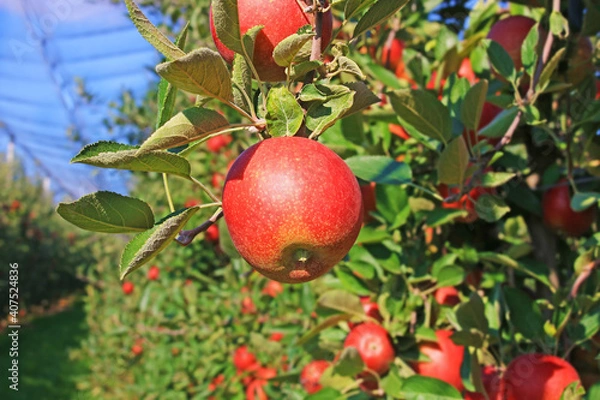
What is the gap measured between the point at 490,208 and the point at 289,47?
60 centimetres

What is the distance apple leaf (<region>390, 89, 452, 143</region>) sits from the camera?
89 centimetres

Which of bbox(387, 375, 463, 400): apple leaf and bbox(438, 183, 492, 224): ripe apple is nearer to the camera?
bbox(387, 375, 463, 400): apple leaf

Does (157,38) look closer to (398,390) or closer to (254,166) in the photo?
(254,166)

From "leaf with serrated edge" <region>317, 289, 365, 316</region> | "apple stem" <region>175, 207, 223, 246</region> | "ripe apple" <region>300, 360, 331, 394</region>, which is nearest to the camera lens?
"apple stem" <region>175, 207, 223, 246</region>

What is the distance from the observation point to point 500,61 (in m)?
1.00

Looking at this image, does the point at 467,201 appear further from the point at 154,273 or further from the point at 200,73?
the point at 154,273

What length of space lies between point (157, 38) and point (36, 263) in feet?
42.9

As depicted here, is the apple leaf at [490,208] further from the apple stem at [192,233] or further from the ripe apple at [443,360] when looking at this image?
the apple stem at [192,233]

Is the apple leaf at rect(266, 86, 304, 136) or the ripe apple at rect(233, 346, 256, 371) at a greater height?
the apple leaf at rect(266, 86, 304, 136)

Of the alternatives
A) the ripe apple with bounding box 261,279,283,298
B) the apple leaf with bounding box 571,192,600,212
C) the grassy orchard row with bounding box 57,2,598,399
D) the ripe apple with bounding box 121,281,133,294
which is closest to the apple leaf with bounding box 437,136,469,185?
the grassy orchard row with bounding box 57,2,598,399

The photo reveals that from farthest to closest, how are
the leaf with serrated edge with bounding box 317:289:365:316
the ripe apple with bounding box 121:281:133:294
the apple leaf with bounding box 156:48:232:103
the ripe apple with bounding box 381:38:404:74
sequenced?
the ripe apple with bounding box 121:281:133:294 → the ripe apple with bounding box 381:38:404:74 → the leaf with serrated edge with bounding box 317:289:365:316 → the apple leaf with bounding box 156:48:232:103

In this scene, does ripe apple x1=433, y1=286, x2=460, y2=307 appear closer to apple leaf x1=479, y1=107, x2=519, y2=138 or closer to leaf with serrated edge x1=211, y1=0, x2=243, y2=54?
apple leaf x1=479, y1=107, x2=519, y2=138

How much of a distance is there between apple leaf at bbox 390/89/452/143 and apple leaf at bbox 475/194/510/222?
0.44ft

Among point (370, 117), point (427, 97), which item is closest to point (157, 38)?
point (427, 97)
